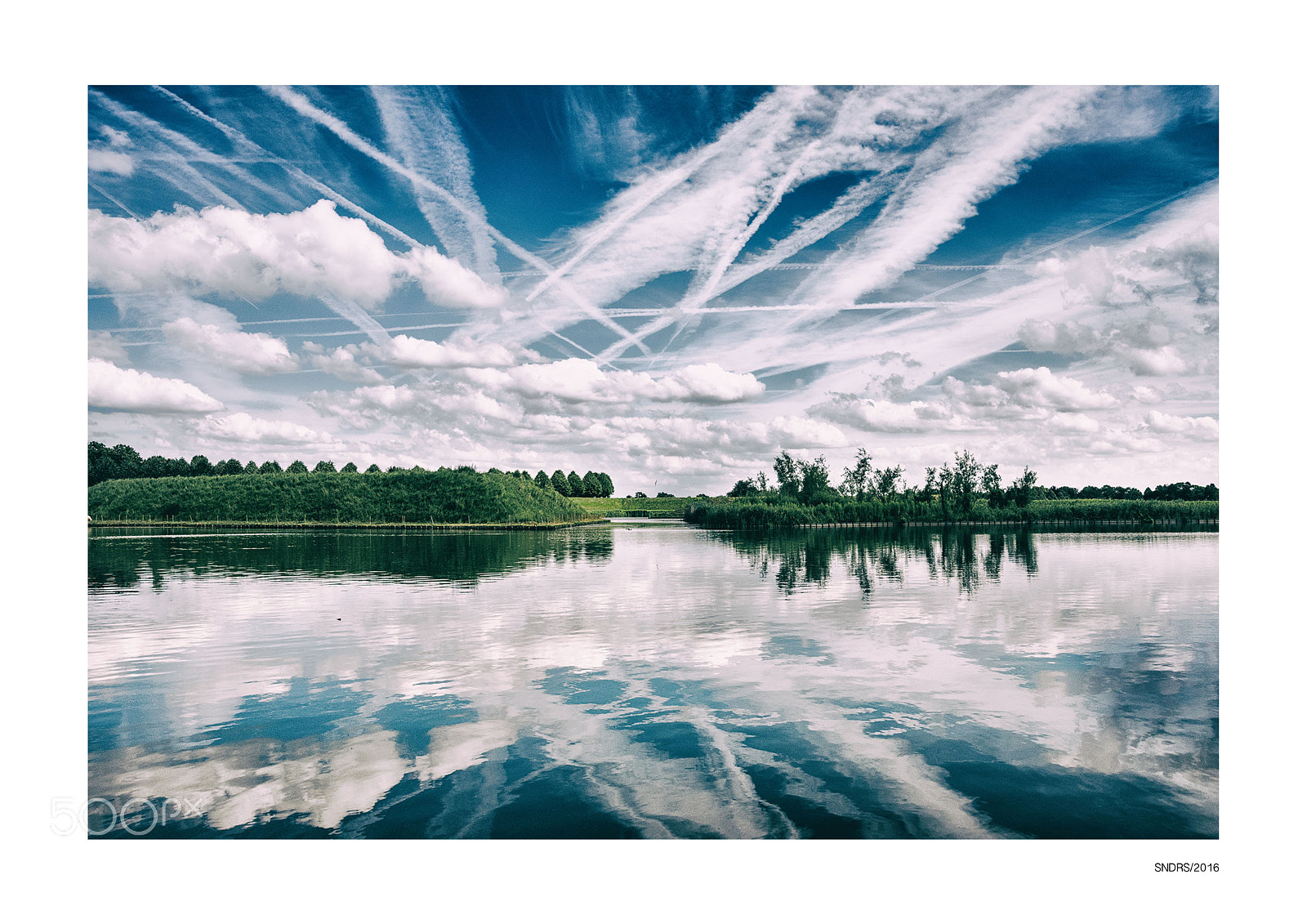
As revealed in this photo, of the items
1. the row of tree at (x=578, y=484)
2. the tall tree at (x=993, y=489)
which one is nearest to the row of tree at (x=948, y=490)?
the tall tree at (x=993, y=489)

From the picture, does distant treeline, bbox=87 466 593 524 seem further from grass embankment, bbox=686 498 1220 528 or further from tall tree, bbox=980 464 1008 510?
tall tree, bbox=980 464 1008 510

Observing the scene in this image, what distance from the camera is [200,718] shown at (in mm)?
8305

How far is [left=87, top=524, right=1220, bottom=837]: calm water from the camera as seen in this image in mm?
6090

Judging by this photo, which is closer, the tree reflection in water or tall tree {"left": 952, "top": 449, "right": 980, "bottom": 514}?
the tree reflection in water

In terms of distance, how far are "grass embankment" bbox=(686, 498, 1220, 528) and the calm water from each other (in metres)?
40.3

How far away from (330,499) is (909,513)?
170 ft

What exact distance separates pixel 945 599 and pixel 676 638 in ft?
26.1

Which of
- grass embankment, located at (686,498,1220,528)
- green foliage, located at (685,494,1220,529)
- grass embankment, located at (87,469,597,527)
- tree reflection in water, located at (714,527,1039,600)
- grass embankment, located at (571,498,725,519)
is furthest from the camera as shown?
grass embankment, located at (571,498,725,519)

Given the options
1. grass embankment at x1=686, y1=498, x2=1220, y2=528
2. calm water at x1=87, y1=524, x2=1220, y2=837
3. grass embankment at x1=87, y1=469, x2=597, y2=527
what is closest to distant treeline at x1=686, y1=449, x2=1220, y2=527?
grass embankment at x1=686, y1=498, x2=1220, y2=528

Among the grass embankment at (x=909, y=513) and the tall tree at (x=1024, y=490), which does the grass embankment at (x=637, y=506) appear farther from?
the tall tree at (x=1024, y=490)

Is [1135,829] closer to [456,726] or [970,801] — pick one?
[970,801]

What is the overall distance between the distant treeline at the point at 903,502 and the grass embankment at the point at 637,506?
23.6m

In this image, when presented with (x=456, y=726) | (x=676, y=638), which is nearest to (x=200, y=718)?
(x=456, y=726)

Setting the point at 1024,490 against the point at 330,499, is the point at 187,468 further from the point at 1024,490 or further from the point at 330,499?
the point at 1024,490
